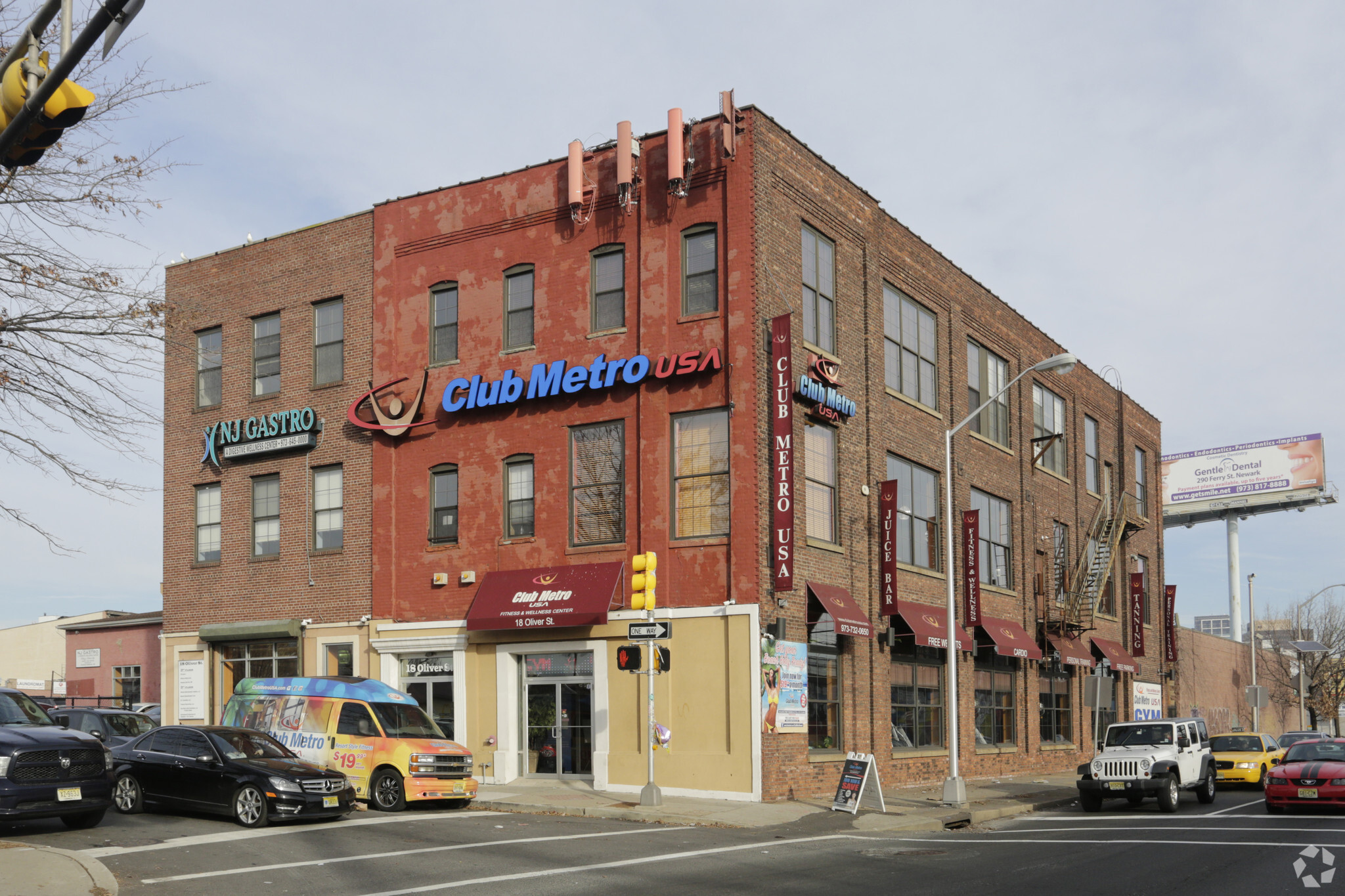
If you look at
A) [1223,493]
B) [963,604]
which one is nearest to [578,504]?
[963,604]

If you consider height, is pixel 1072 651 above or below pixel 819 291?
below

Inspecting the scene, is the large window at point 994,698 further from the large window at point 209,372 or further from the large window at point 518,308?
the large window at point 209,372

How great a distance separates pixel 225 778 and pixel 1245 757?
2470 cm

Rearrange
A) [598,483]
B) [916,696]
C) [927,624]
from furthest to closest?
1. [916,696]
2. [927,624]
3. [598,483]

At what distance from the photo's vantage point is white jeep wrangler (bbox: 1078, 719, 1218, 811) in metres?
24.9

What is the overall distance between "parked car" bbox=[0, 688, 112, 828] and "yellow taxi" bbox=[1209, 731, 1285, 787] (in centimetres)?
2527

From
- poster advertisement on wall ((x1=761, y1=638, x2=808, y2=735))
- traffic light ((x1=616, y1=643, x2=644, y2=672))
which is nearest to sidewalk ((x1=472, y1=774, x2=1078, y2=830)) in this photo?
poster advertisement on wall ((x1=761, y1=638, x2=808, y2=735))

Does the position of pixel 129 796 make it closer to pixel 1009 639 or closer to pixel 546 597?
pixel 546 597

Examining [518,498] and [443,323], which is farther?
[443,323]

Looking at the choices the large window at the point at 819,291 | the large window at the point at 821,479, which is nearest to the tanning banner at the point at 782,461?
the large window at the point at 821,479

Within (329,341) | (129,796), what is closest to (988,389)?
(329,341)

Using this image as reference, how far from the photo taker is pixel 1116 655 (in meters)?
43.8

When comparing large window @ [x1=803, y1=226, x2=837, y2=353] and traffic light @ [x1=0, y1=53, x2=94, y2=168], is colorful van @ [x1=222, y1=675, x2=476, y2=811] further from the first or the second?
traffic light @ [x1=0, y1=53, x2=94, y2=168]

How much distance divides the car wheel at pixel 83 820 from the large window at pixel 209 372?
1716 cm
